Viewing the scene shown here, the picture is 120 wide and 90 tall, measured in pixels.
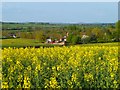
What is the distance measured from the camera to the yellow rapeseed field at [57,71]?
5289 millimetres

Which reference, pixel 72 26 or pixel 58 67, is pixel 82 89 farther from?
pixel 72 26

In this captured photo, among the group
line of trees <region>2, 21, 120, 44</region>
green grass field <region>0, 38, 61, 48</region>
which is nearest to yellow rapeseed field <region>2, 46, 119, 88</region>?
green grass field <region>0, 38, 61, 48</region>

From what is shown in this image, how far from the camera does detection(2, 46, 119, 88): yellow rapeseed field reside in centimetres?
529

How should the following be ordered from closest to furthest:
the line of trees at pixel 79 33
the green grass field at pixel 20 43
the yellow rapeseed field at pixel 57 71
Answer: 1. the yellow rapeseed field at pixel 57 71
2. the green grass field at pixel 20 43
3. the line of trees at pixel 79 33

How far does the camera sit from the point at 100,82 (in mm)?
5496

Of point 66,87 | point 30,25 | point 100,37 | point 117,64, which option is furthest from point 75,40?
point 66,87

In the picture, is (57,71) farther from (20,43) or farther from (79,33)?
(79,33)

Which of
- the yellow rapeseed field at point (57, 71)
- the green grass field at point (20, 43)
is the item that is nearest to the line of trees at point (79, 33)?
the green grass field at point (20, 43)

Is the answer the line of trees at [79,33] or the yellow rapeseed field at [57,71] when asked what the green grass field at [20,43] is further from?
the yellow rapeseed field at [57,71]

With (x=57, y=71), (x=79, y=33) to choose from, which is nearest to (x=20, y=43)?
(x=79, y=33)

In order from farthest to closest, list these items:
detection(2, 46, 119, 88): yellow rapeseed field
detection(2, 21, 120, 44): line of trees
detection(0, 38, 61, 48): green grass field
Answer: detection(2, 21, 120, 44): line of trees → detection(0, 38, 61, 48): green grass field → detection(2, 46, 119, 88): yellow rapeseed field

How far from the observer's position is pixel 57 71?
18.2ft

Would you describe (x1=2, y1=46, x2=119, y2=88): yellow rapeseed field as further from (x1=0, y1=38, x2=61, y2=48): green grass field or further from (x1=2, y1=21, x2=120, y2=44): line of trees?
(x1=2, y1=21, x2=120, y2=44): line of trees

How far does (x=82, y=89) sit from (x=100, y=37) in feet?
18.7
